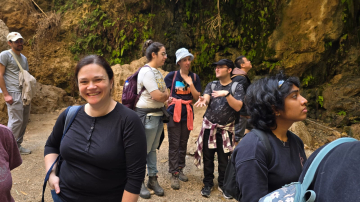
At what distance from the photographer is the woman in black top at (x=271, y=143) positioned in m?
1.58

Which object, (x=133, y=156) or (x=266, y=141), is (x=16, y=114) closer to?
(x=133, y=156)

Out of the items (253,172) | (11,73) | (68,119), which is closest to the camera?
(253,172)

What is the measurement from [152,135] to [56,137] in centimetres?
180

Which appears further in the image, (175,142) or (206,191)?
(175,142)

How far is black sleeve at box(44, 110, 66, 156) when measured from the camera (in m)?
2.01

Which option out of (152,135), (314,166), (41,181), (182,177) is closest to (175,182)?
(182,177)

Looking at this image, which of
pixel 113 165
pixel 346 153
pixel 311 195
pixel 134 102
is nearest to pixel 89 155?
pixel 113 165

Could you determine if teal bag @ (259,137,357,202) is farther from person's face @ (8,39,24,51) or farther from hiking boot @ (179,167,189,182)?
person's face @ (8,39,24,51)

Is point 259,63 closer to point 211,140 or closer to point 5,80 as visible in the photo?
point 211,140

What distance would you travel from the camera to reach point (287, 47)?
28.3ft

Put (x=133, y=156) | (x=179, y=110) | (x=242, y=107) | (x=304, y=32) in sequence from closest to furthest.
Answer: (x=133, y=156)
(x=179, y=110)
(x=242, y=107)
(x=304, y=32)

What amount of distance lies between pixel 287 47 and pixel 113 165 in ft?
26.9

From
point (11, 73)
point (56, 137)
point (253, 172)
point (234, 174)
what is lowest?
point (234, 174)

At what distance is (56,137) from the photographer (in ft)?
6.68
